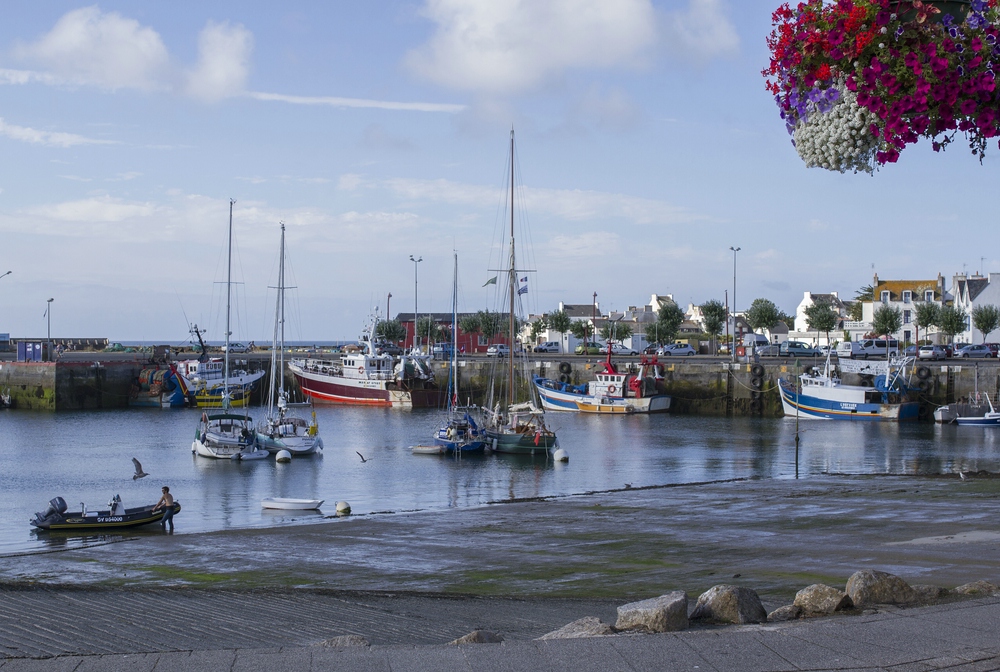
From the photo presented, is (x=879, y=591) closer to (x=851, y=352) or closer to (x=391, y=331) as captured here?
(x=851, y=352)

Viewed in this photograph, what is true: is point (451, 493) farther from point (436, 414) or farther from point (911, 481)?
point (436, 414)

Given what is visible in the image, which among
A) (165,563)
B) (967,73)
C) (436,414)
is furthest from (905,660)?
(436,414)

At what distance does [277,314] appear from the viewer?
62.5 metres

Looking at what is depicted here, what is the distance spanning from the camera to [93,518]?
2612 centimetres

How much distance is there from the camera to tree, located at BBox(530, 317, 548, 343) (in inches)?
5182

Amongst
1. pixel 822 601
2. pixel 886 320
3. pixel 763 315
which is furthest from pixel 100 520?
pixel 763 315

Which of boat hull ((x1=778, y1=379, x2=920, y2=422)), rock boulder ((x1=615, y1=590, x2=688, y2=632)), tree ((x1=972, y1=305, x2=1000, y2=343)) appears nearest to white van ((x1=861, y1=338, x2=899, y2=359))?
boat hull ((x1=778, y1=379, x2=920, y2=422))

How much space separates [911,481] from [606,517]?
12125mm

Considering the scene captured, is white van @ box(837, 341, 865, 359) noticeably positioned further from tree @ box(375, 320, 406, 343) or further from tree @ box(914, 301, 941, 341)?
tree @ box(375, 320, 406, 343)

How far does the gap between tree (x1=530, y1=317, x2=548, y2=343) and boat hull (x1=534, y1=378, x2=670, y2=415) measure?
5329 centimetres

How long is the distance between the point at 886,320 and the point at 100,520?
8871 cm

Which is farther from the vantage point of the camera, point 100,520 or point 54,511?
point 100,520

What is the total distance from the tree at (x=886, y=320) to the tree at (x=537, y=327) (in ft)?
152

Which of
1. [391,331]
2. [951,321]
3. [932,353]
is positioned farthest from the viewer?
[391,331]
